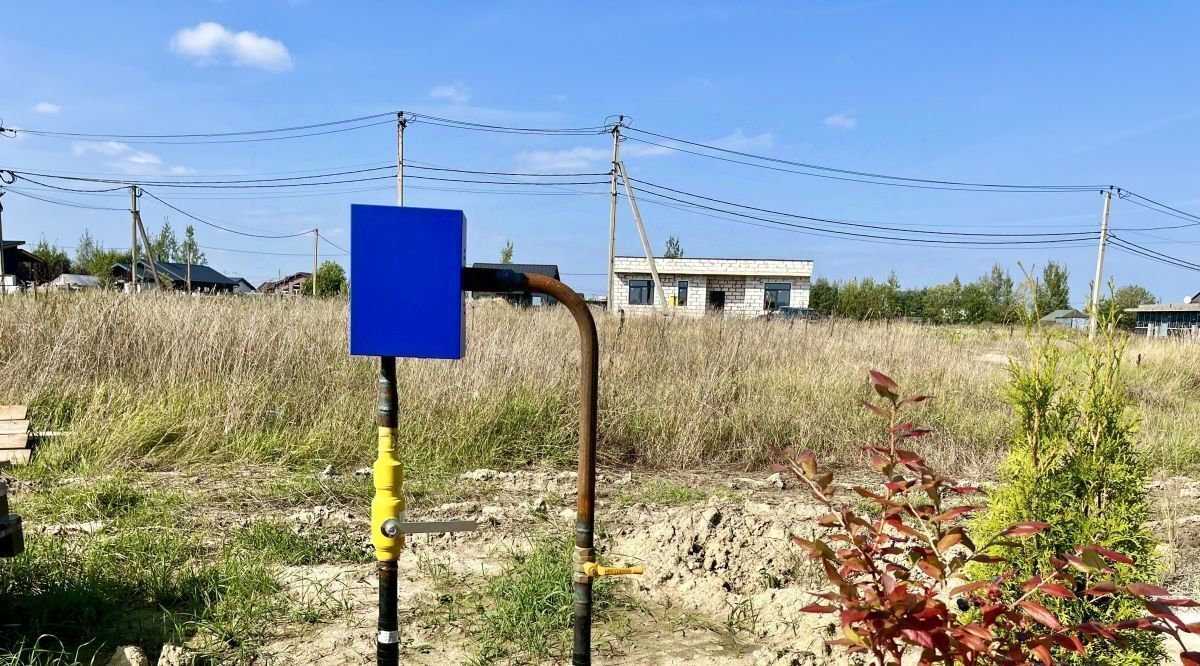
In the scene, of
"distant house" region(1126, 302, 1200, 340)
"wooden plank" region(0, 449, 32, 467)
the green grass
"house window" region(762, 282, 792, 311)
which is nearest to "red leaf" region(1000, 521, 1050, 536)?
the green grass

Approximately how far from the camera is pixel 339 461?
4945 mm

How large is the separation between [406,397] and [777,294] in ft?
122

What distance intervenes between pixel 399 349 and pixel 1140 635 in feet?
7.41

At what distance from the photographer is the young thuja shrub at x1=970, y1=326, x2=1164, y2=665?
6.55ft

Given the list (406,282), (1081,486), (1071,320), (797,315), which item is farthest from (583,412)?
(1071,320)

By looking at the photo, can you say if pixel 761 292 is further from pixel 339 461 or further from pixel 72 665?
pixel 72 665

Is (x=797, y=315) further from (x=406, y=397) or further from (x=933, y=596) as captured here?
(x=933, y=596)

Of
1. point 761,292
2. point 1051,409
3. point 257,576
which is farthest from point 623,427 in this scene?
point 761,292

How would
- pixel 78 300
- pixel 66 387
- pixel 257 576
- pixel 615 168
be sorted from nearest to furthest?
1. pixel 257 576
2. pixel 66 387
3. pixel 78 300
4. pixel 615 168

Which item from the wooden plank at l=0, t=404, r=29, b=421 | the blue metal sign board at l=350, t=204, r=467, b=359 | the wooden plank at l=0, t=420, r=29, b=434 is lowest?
the wooden plank at l=0, t=420, r=29, b=434

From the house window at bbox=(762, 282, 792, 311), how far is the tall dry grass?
32948 mm

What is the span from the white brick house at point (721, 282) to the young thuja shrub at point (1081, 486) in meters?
37.6

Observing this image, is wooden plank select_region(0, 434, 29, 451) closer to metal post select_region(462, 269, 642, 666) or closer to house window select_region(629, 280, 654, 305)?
metal post select_region(462, 269, 642, 666)

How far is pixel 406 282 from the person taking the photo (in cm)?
153
